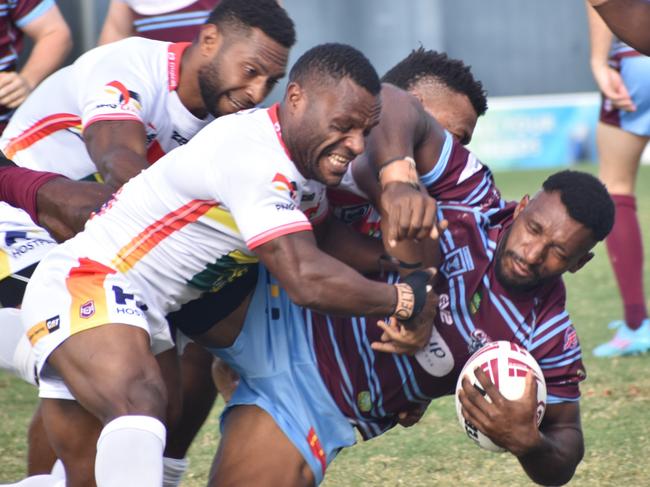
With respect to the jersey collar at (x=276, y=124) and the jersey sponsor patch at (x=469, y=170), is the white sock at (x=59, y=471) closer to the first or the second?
the jersey collar at (x=276, y=124)

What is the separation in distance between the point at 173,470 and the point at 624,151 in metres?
3.73

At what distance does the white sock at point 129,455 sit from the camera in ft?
11.2

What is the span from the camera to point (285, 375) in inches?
167

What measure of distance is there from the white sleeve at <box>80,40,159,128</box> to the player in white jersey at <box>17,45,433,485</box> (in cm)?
52

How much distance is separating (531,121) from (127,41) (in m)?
13.5

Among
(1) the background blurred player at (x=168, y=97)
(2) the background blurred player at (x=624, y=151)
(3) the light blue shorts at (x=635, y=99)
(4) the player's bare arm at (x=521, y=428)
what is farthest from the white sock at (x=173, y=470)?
(3) the light blue shorts at (x=635, y=99)

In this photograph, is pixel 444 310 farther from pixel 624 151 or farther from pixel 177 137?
pixel 624 151

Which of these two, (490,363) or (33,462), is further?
(33,462)

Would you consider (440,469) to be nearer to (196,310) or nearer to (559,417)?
(559,417)

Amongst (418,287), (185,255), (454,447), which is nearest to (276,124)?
(185,255)

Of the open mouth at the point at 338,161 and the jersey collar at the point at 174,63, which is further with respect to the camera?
the jersey collar at the point at 174,63

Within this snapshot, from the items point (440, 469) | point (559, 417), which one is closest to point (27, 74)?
point (440, 469)

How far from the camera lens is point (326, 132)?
3.72 metres

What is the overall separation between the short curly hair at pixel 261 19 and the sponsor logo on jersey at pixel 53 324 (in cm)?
148
